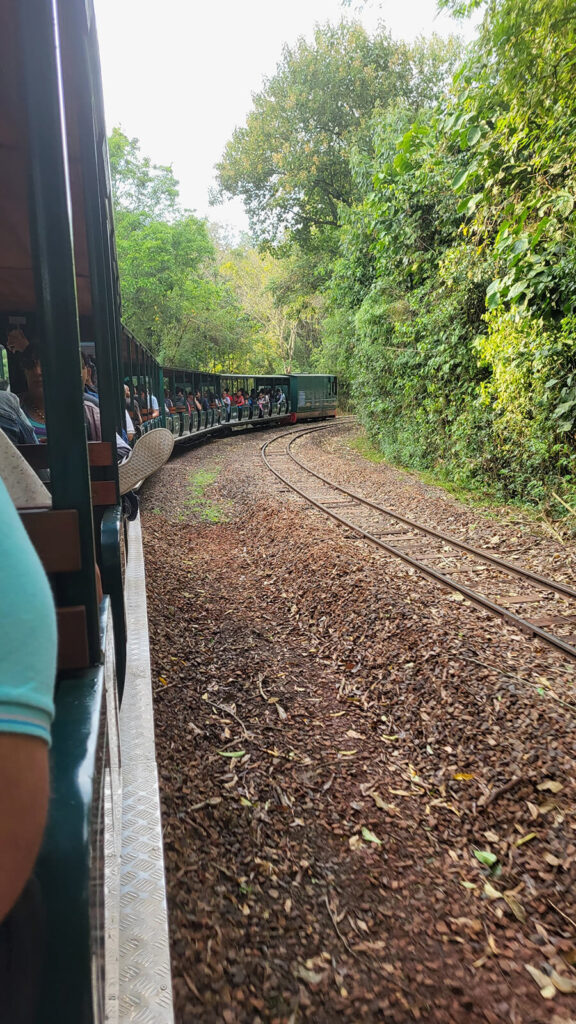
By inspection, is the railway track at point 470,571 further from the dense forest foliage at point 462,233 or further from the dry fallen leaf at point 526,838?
the dense forest foliage at point 462,233

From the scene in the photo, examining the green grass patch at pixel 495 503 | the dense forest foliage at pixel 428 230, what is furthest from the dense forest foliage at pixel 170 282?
the green grass patch at pixel 495 503

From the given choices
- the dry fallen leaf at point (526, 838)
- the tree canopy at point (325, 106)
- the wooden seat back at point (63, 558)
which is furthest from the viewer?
the tree canopy at point (325, 106)

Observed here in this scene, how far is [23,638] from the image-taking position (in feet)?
2.04

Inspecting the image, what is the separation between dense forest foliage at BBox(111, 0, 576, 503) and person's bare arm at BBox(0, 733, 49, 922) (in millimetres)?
5923

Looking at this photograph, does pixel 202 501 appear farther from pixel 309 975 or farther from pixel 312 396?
pixel 312 396

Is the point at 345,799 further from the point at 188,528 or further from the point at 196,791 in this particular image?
the point at 188,528

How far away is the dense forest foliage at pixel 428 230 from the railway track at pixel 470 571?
2.31 meters

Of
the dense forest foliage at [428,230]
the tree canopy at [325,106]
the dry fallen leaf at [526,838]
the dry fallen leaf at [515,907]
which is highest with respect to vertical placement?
the tree canopy at [325,106]

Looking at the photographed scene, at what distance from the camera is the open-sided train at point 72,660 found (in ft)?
2.93

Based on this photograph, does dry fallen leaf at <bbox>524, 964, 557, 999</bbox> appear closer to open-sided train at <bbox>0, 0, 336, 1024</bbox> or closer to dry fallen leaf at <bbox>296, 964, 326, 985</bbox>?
dry fallen leaf at <bbox>296, 964, 326, 985</bbox>

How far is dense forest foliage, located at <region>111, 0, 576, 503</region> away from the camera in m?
7.02

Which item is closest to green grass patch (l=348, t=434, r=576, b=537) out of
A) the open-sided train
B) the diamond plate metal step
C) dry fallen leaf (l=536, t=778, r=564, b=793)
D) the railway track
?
the railway track

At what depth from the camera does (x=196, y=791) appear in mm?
3205

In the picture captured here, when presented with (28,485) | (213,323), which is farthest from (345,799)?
(213,323)
